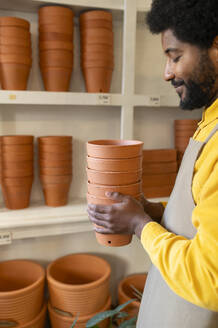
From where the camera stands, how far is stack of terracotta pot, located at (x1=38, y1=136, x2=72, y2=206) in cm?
147

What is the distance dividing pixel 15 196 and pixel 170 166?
87 cm

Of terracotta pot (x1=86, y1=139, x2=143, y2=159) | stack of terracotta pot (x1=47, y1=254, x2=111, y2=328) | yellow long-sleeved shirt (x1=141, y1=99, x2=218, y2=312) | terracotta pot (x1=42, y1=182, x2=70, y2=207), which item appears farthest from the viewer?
terracotta pot (x1=42, y1=182, x2=70, y2=207)

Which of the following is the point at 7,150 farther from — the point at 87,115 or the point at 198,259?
the point at 198,259

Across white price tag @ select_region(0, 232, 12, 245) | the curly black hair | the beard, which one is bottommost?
white price tag @ select_region(0, 232, 12, 245)

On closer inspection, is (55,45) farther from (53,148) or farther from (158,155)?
(158,155)

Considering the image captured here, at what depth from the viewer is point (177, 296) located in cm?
78

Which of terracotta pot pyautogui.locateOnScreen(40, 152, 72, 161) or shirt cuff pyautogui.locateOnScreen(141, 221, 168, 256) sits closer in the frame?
shirt cuff pyautogui.locateOnScreen(141, 221, 168, 256)

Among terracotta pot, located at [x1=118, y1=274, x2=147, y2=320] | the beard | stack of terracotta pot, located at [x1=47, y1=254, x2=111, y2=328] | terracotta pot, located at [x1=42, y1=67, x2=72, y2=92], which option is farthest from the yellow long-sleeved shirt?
terracotta pot, located at [x1=118, y1=274, x2=147, y2=320]

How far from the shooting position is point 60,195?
155 centimetres

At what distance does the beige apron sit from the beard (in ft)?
0.35

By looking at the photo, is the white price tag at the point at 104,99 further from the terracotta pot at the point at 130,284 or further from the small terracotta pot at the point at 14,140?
the terracotta pot at the point at 130,284

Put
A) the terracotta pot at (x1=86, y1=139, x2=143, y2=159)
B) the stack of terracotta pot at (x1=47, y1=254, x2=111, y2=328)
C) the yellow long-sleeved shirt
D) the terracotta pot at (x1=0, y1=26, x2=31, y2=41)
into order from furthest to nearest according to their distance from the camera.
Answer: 1. the stack of terracotta pot at (x1=47, y1=254, x2=111, y2=328)
2. the terracotta pot at (x1=0, y1=26, x2=31, y2=41)
3. the terracotta pot at (x1=86, y1=139, x2=143, y2=159)
4. the yellow long-sleeved shirt

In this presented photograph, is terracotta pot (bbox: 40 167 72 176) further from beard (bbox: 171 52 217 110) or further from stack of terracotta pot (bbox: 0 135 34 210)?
beard (bbox: 171 52 217 110)

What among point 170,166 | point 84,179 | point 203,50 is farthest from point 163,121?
point 203,50
